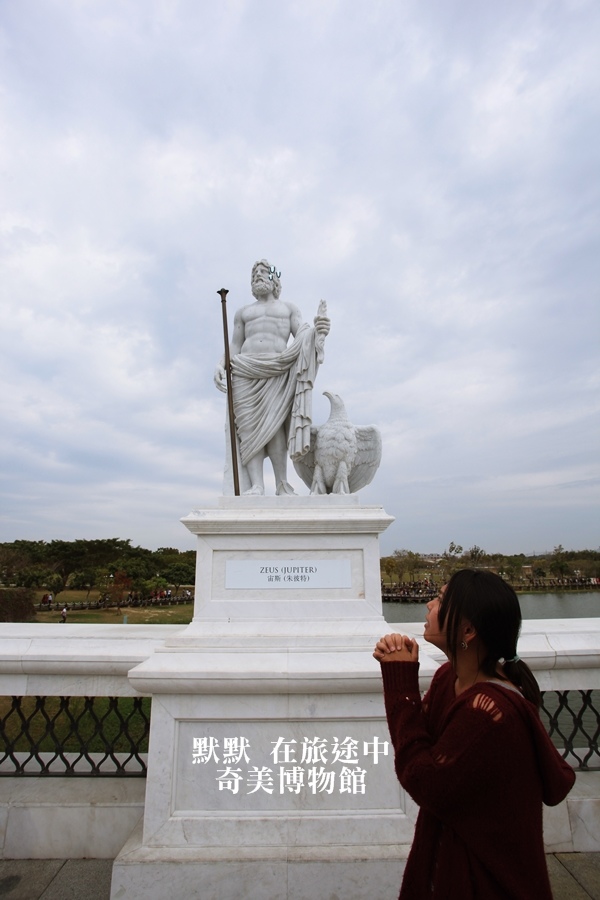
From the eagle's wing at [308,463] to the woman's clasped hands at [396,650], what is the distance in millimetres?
3324

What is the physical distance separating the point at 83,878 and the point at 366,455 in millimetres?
3700

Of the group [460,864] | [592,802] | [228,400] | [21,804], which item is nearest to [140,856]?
[21,804]

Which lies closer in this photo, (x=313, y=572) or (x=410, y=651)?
(x=410, y=651)

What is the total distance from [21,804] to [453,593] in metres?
3.42

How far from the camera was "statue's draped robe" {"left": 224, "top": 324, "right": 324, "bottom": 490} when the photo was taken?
4.86 m

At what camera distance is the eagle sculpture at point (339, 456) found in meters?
4.67

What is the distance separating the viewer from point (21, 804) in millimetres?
3248

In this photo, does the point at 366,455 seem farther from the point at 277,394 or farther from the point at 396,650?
the point at 396,650

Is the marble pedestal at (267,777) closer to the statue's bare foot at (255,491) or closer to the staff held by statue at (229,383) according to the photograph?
the statue's bare foot at (255,491)

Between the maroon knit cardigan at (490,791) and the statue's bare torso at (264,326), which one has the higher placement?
the statue's bare torso at (264,326)

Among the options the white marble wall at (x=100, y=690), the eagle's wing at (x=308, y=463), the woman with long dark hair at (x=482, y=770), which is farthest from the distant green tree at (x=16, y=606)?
the woman with long dark hair at (x=482, y=770)

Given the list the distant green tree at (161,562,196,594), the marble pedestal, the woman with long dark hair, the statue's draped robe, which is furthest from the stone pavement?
the distant green tree at (161,562,196,594)

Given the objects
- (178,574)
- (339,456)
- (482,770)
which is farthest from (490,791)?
(178,574)

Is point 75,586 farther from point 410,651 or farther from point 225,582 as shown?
point 410,651
